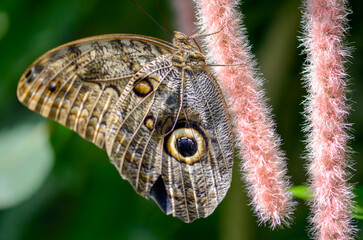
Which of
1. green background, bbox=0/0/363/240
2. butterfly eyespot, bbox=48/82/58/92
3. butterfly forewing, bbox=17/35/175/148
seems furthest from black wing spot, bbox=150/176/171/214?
green background, bbox=0/0/363/240

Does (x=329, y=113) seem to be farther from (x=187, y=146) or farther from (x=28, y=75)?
(x=28, y=75)

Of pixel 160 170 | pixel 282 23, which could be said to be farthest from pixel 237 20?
pixel 282 23

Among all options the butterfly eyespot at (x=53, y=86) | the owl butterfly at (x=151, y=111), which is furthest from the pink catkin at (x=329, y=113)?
the butterfly eyespot at (x=53, y=86)

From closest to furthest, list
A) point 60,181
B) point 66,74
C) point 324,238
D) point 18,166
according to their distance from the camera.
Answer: point 324,238 < point 66,74 < point 18,166 < point 60,181

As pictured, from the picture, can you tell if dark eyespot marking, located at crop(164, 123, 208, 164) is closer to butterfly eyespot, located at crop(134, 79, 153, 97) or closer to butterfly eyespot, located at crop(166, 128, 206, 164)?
butterfly eyespot, located at crop(166, 128, 206, 164)

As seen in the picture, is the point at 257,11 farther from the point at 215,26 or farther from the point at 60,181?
the point at 60,181
